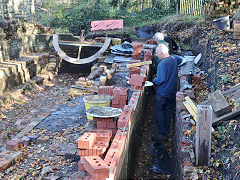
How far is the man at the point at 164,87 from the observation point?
20.6 feet

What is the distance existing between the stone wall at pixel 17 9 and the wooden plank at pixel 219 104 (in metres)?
9.36

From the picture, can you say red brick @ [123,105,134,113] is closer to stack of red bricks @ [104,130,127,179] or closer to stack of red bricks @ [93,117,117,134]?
stack of red bricks @ [93,117,117,134]

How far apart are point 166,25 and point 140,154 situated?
37.3 ft

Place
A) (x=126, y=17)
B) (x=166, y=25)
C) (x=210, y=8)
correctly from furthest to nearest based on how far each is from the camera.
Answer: (x=126, y=17)
(x=166, y=25)
(x=210, y=8)

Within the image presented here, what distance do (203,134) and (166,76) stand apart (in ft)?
9.32

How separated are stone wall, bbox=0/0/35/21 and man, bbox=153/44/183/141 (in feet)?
25.1

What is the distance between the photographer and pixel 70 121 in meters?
6.16

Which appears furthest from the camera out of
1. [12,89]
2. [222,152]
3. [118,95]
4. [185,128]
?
[12,89]

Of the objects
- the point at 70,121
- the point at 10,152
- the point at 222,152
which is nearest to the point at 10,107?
the point at 70,121

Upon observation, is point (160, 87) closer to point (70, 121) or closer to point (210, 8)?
point (70, 121)

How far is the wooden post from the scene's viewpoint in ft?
11.7

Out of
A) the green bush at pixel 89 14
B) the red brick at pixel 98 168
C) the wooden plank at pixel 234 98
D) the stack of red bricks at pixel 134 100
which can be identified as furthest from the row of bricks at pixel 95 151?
the green bush at pixel 89 14

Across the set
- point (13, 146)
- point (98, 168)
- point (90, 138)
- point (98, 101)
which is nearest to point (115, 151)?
point (90, 138)

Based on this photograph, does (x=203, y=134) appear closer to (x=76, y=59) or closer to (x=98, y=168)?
(x=98, y=168)
